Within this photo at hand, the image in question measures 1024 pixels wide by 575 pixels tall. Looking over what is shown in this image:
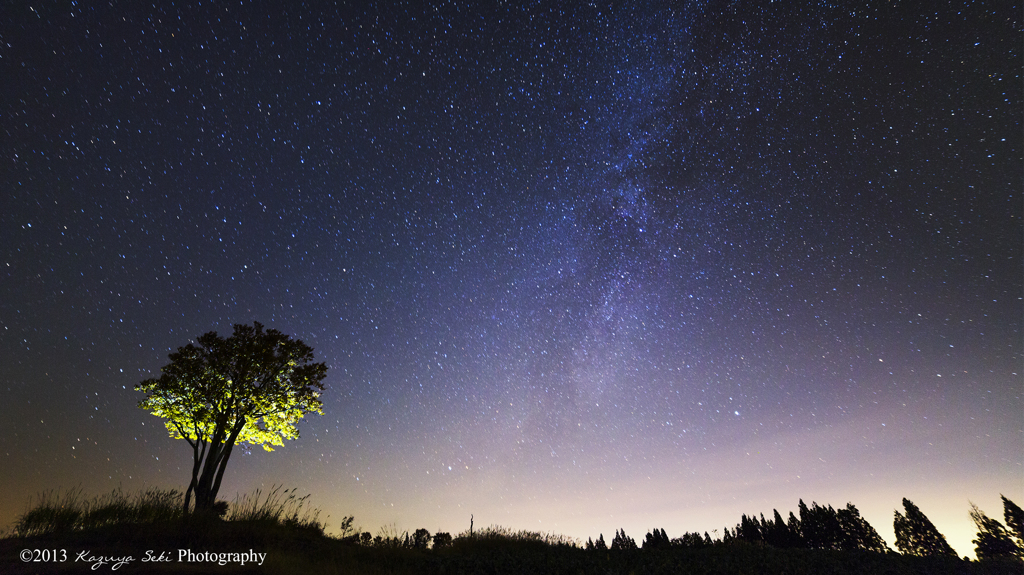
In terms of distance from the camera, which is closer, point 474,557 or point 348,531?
point 474,557

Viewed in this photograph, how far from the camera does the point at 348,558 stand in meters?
9.10

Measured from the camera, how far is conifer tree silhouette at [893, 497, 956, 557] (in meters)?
41.8

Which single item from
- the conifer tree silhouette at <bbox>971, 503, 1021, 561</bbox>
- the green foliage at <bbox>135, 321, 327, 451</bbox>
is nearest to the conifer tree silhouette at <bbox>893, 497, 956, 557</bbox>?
the conifer tree silhouette at <bbox>971, 503, 1021, 561</bbox>

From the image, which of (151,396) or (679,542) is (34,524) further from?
(679,542)

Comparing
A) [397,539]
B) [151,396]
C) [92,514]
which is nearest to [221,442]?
[151,396]

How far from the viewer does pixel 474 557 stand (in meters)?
9.48

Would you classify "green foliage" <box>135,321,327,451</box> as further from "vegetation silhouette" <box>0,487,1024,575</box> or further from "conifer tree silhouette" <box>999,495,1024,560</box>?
"conifer tree silhouette" <box>999,495,1024,560</box>

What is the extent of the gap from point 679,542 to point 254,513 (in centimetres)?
1329

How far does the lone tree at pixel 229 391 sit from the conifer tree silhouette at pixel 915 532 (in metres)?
59.0

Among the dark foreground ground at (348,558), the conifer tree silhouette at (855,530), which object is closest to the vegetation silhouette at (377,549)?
the dark foreground ground at (348,558)

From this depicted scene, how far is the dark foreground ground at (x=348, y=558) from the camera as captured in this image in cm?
709

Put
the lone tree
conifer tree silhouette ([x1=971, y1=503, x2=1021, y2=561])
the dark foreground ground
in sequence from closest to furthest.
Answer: the dark foreground ground, the lone tree, conifer tree silhouette ([x1=971, y1=503, x2=1021, y2=561])

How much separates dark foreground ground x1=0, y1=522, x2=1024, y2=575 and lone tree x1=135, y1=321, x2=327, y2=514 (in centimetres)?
681

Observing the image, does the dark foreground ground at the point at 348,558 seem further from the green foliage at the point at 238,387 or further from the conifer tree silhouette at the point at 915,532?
the conifer tree silhouette at the point at 915,532
